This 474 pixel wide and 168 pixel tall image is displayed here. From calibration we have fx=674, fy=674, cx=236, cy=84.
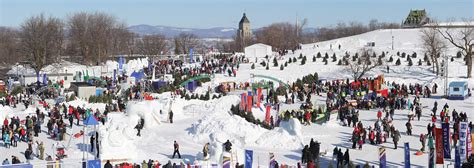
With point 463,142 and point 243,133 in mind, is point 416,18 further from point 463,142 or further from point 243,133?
point 463,142

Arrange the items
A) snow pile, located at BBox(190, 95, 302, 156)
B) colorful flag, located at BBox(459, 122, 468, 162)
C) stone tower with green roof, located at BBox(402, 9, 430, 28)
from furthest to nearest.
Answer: stone tower with green roof, located at BBox(402, 9, 430, 28) < snow pile, located at BBox(190, 95, 302, 156) < colorful flag, located at BBox(459, 122, 468, 162)

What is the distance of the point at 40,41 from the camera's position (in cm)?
5950

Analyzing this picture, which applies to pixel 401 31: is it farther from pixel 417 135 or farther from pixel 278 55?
pixel 417 135

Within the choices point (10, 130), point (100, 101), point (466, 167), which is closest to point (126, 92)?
point (100, 101)

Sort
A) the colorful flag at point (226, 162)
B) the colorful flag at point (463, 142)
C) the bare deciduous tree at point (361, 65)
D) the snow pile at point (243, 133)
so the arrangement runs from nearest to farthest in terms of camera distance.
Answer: the colorful flag at point (226, 162) < the colorful flag at point (463, 142) < the snow pile at point (243, 133) < the bare deciduous tree at point (361, 65)

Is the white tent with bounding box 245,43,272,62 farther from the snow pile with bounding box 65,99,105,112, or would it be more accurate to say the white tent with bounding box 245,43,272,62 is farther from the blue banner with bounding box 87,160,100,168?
the blue banner with bounding box 87,160,100,168

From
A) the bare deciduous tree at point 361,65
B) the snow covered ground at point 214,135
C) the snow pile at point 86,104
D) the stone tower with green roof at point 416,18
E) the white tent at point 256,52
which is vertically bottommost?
the snow covered ground at point 214,135

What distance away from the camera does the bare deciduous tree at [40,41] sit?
5766cm

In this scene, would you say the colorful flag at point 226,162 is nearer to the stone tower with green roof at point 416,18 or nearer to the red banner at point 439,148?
Result: the red banner at point 439,148

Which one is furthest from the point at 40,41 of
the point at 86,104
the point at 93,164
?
the point at 93,164

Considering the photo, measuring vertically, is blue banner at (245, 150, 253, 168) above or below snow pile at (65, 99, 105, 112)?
below

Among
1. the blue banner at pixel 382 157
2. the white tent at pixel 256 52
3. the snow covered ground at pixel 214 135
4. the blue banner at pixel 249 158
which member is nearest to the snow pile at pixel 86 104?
the snow covered ground at pixel 214 135

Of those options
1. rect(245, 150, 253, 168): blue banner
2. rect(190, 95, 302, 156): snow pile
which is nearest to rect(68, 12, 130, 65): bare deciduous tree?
rect(190, 95, 302, 156): snow pile

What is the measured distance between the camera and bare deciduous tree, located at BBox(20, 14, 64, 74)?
57.7 metres
